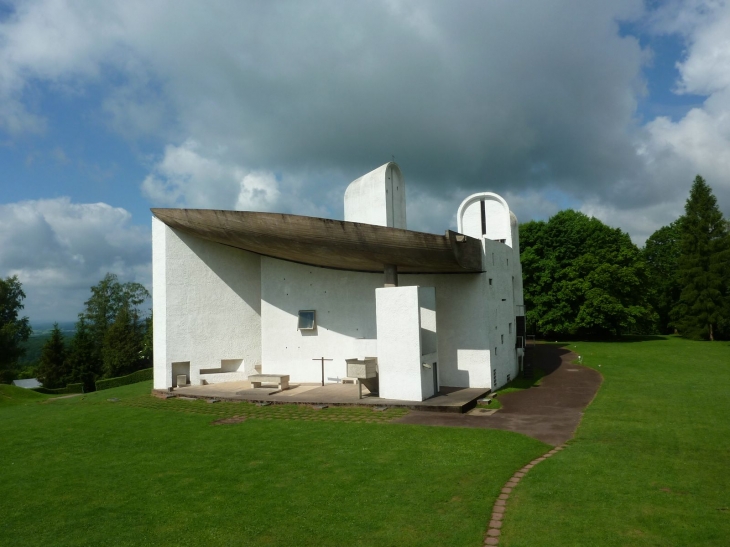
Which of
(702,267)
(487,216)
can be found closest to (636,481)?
(487,216)

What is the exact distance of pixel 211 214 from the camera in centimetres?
1486

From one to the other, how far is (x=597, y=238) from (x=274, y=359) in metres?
26.8

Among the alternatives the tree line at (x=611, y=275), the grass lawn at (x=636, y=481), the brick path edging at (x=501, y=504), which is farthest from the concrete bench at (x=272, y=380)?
the tree line at (x=611, y=275)

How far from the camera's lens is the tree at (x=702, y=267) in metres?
33.2

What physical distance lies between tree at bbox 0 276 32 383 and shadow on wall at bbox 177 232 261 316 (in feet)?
99.4

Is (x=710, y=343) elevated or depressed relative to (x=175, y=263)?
depressed

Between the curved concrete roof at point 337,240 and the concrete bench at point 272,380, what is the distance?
408cm

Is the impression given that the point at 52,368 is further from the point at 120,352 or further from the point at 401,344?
the point at 401,344

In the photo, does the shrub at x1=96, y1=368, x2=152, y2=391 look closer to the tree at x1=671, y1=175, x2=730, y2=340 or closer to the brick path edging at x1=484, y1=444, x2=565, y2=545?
the brick path edging at x1=484, y1=444, x2=565, y2=545

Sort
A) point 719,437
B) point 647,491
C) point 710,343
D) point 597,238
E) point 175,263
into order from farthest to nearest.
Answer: point 597,238
point 710,343
point 175,263
point 719,437
point 647,491

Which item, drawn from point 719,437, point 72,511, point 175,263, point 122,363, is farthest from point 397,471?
point 122,363

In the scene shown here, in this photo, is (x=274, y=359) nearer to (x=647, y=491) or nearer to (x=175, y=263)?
(x=175, y=263)

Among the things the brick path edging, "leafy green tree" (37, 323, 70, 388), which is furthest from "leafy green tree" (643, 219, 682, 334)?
"leafy green tree" (37, 323, 70, 388)

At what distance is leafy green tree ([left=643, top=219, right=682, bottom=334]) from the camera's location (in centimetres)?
4219
